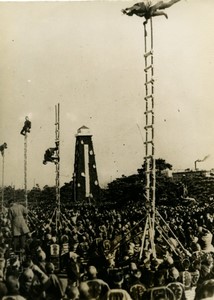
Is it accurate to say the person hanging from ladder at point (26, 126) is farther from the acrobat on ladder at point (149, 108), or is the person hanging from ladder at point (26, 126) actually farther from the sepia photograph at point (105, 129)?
the acrobat on ladder at point (149, 108)

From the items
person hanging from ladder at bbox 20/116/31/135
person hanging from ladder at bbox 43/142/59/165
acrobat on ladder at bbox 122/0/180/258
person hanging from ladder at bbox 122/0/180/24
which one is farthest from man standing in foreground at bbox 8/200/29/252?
person hanging from ladder at bbox 122/0/180/24

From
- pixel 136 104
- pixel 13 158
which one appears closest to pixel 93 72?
pixel 136 104

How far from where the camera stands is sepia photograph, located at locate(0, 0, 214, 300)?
13.3ft

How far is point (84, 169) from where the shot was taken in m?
4.21

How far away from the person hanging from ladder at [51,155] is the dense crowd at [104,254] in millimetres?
460

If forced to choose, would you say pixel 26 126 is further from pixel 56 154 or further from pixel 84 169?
pixel 84 169

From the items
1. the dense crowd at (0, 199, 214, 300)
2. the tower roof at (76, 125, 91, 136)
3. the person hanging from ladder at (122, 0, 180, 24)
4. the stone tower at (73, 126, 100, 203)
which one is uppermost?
the person hanging from ladder at (122, 0, 180, 24)

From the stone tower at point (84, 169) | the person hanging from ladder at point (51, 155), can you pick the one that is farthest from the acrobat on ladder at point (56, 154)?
the stone tower at point (84, 169)

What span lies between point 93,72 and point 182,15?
995 millimetres

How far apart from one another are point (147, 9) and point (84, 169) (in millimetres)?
1587

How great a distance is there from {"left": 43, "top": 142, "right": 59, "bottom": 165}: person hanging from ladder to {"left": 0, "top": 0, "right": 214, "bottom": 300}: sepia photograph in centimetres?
1

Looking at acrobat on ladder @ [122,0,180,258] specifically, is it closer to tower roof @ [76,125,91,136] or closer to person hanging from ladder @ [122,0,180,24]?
person hanging from ladder @ [122,0,180,24]

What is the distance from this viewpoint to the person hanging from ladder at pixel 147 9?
13.4ft

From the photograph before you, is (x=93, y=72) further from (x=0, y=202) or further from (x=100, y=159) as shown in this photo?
(x=0, y=202)
